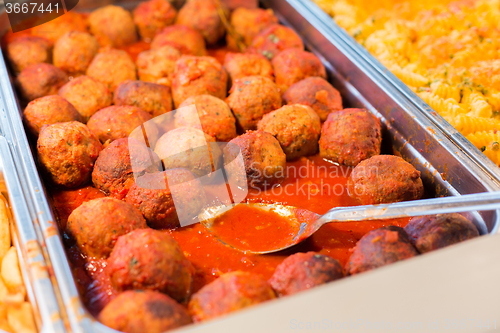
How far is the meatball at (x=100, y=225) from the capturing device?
214cm

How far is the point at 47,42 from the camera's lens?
372 centimetres

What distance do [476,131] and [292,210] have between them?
5.03 feet

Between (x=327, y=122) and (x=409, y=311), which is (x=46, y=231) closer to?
(x=409, y=311)

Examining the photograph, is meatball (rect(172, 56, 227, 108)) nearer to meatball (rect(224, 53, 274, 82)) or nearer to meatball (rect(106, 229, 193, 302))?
meatball (rect(224, 53, 274, 82))

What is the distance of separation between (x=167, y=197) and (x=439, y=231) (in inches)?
61.4

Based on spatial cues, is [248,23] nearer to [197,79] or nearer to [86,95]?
[197,79]

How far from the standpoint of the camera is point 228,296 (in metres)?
1.75

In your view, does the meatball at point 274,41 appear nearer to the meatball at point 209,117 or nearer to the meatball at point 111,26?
the meatball at point 209,117

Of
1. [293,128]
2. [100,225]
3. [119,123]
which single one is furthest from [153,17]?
[100,225]

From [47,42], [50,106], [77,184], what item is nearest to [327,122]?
[77,184]

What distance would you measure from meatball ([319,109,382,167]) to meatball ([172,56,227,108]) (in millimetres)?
978

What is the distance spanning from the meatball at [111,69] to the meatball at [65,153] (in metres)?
0.86

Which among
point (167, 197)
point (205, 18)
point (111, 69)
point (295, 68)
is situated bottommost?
point (167, 197)

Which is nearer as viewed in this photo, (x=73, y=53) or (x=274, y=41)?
(x=73, y=53)
